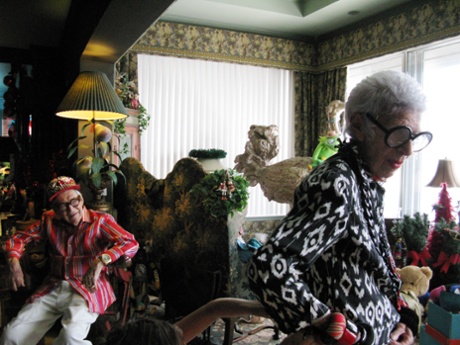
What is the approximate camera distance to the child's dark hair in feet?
2.57

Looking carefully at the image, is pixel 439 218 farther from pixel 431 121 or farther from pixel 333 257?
pixel 333 257

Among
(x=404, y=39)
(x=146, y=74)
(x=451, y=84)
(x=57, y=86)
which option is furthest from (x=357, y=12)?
(x=57, y=86)

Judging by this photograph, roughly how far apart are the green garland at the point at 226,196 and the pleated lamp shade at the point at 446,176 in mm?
2594

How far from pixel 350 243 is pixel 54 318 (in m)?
2.01

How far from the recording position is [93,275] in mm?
2342

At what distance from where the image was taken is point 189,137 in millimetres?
6398

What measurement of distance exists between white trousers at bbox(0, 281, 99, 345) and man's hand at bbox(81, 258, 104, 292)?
5.5 inches

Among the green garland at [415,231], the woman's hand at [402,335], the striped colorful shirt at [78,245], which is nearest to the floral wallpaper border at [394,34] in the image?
the green garland at [415,231]

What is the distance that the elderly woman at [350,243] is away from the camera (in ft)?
2.74

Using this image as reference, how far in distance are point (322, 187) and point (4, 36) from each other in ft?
18.5

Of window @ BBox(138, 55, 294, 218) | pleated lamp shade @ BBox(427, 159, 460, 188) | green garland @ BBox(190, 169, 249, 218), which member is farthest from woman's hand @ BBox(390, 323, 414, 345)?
window @ BBox(138, 55, 294, 218)

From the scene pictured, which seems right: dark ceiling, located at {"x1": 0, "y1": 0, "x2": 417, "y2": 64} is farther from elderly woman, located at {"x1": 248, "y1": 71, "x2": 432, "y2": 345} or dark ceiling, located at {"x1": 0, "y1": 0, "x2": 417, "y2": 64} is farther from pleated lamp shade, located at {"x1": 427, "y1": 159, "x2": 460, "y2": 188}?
pleated lamp shade, located at {"x1": 427, "y1": 159, "x2": 460, "y2": 188}

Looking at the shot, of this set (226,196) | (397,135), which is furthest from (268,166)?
(397,135)

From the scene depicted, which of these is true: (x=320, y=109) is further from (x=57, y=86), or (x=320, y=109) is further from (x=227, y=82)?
(x=57, y=86)
